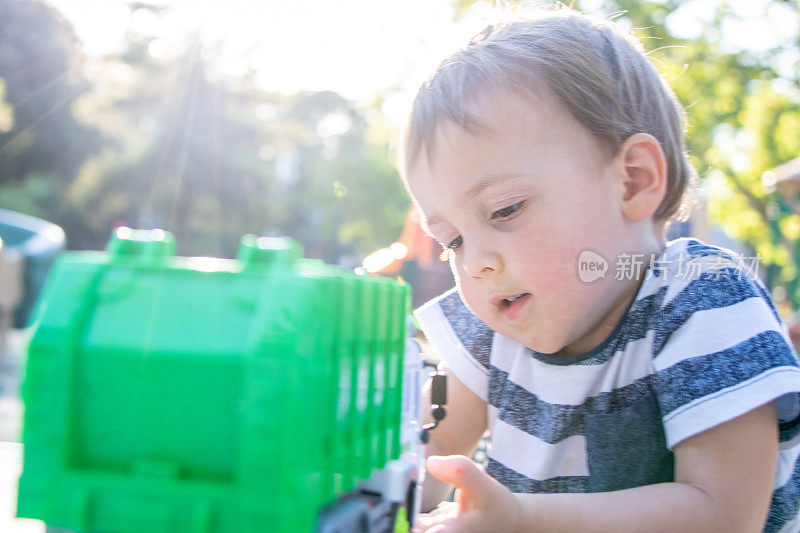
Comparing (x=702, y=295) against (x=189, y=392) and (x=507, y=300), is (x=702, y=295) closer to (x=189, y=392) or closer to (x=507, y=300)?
(x=507, y=300)

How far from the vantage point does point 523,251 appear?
126 centimetres

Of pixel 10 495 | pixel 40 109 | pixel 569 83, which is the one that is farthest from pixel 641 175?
pixel 40 109

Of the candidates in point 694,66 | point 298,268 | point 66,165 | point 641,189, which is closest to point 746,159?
point 694,66

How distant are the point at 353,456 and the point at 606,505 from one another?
17.7 inches

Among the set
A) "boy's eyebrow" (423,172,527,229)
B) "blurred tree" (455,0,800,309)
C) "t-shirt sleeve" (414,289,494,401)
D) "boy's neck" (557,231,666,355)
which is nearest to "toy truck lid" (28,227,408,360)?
"boy's eyebrow" (423,172,527,229)

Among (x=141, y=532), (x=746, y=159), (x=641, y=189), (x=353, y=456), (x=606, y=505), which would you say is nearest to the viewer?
(x=141, y=532)

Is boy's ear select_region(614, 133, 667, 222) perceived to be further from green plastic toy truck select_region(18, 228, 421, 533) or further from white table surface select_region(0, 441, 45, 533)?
white table surface select_region(0, 441, 45, 533)

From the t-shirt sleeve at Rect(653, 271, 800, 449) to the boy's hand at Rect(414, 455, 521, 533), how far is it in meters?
0.37

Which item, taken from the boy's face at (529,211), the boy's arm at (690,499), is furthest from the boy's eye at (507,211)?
the boy's arm at (690,499)

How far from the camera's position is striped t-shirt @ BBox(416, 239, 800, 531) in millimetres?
1147

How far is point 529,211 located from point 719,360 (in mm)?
398

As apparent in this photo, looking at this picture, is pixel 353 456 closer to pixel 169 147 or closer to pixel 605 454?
pixel 605 454

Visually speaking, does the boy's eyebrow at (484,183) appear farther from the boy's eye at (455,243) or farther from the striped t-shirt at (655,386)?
the striped t-shirt at (655,386)

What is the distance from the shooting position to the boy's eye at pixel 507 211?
4.13 feet
